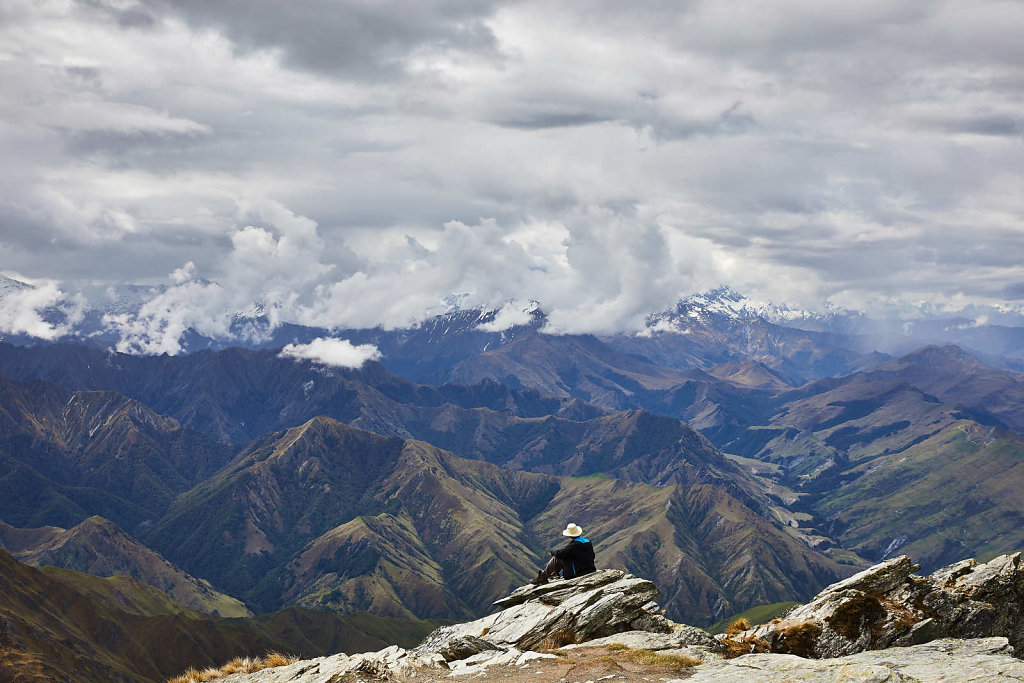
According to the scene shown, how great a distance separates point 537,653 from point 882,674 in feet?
60.1

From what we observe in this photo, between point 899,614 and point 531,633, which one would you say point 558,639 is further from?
point 899,614

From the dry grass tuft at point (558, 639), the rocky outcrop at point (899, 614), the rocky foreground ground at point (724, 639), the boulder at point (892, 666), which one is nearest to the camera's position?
the boulder at point (892, 666)

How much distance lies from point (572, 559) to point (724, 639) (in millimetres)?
11933

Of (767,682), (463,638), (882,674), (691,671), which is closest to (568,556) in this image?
(463,638)

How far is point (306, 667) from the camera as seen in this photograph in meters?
43.7

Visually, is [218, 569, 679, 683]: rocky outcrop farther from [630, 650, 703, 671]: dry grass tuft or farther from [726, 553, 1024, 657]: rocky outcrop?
[726, 553, 1024, 657]: rocky outcrop

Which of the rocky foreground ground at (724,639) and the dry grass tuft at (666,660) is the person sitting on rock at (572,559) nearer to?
the rocky foreground ground at (724,639)

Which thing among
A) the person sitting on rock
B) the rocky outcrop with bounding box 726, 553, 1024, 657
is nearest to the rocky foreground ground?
the rocky outcrop with bounding box 726, 553, 1024, 657

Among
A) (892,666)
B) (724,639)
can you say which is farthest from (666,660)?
(892,666)

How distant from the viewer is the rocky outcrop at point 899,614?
42.9 m

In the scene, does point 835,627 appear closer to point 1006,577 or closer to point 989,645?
point 989,645

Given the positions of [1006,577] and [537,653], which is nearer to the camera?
[537,653]

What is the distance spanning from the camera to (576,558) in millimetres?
53344

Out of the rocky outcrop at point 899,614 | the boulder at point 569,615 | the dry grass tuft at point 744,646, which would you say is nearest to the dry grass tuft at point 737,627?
the rocky outcrop at point 899,614
